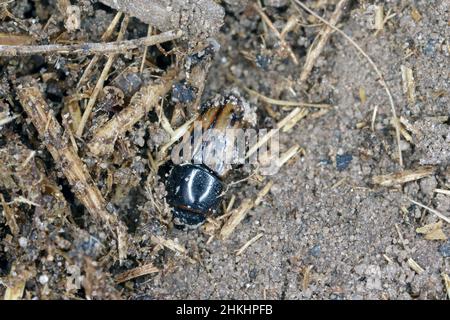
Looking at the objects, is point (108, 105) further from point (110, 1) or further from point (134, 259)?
point (134, 259)

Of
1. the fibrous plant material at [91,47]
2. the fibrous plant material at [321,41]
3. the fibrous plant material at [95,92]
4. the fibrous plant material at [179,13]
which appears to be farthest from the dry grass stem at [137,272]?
the fibrous plant material at [321,41]

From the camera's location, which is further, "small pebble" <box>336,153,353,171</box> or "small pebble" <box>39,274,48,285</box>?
"small pebble" <box>336,153,353,171</box>

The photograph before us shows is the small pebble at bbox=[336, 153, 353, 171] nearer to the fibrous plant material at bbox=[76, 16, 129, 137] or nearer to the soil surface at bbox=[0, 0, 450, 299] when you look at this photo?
the soil surface at bbox=[0, 0, 450, 299]

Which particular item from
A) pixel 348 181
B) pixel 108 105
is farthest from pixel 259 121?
pixel 108 105

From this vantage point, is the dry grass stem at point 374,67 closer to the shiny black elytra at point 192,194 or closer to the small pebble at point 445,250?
the small pebble at point 445,250

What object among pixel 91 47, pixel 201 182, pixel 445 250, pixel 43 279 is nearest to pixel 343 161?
pixel 445 250

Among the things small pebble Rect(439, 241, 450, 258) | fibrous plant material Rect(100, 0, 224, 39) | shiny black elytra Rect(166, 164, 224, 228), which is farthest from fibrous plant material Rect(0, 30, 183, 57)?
small pebble Rect(439, 241, 450, 258)
